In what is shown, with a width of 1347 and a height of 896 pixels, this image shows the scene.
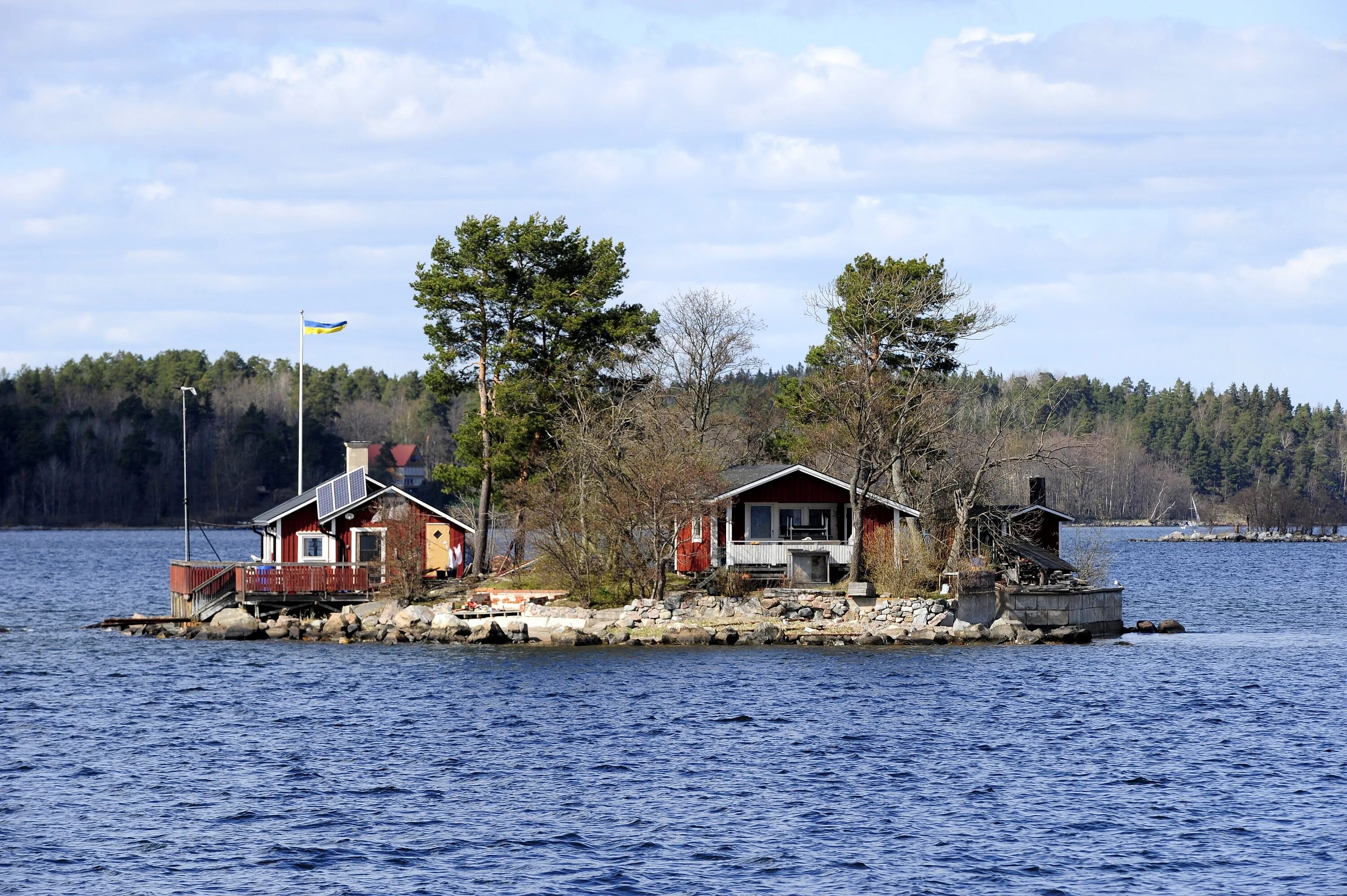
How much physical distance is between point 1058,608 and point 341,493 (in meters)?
26.9

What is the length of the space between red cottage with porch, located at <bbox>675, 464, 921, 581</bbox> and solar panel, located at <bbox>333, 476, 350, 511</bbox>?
12.9 m

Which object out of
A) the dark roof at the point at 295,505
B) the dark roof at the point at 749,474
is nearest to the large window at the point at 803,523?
the dark roof at the point at 749,474

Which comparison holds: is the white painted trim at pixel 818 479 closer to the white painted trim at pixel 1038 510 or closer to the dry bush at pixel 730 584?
the dry bush at pixel 730 584

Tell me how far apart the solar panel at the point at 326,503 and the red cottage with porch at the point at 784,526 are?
43.5ft

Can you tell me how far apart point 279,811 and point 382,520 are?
29.6 m

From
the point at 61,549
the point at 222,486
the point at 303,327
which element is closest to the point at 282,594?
the point at 303,327

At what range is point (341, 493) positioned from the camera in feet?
185

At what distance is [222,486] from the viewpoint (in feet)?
558

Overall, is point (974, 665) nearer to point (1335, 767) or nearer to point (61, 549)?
point (1335, 767)

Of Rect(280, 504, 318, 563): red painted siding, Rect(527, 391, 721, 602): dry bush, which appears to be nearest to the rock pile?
Rect(527, 391, 721, 602): dry bush

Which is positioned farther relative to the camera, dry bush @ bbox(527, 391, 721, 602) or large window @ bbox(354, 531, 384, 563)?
large window @ bbox(354, 531, 384, 563)

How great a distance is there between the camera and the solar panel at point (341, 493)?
2199 inches

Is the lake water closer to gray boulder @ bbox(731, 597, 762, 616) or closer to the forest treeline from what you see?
gray boulder @ bbox(731, 597, 762, 616)

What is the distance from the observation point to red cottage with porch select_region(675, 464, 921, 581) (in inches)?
2098
